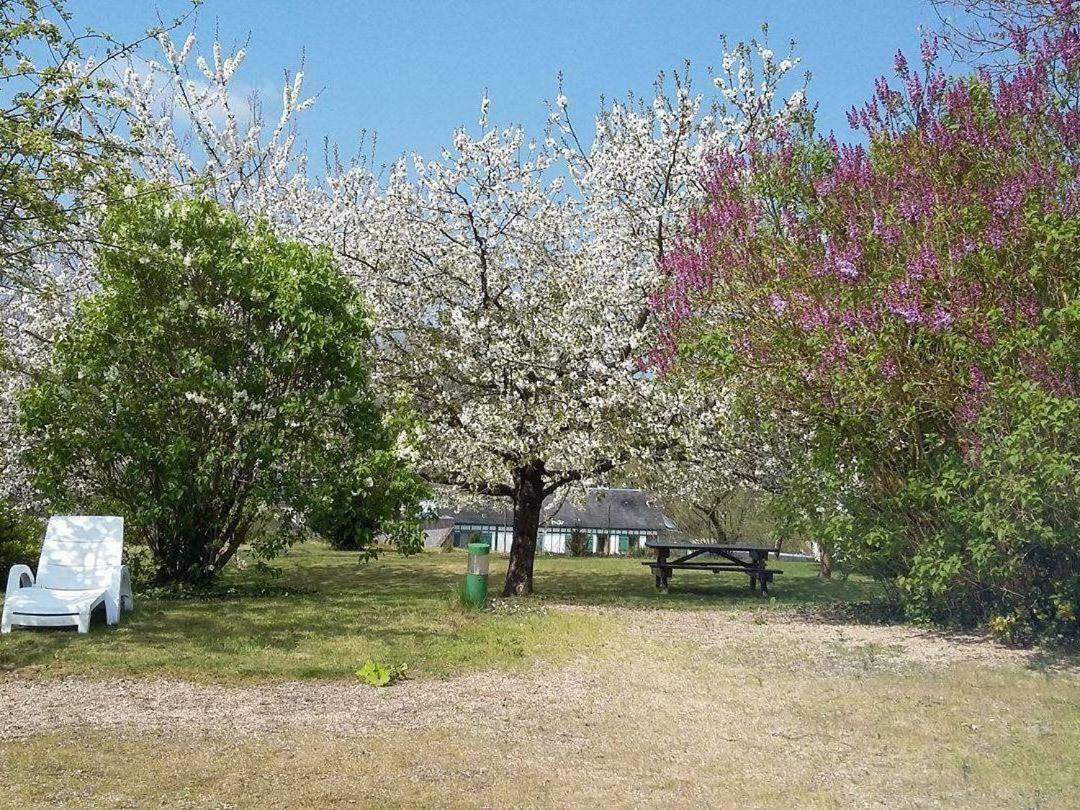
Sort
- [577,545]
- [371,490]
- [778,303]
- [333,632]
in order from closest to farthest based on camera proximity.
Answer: [778,303] → [333,632] → [371,490] → [577,545]

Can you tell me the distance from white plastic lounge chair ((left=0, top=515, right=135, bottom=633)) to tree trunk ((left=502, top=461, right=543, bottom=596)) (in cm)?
545

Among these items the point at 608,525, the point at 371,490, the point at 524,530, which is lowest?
the point at 524,530

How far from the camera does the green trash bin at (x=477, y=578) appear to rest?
37.9 feet

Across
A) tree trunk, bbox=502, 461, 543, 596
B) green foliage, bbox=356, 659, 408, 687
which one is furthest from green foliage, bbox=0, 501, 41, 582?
green foliage, bbox=356, 659, 408, 687

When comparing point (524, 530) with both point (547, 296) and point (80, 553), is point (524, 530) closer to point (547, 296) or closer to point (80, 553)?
point (547, 296)

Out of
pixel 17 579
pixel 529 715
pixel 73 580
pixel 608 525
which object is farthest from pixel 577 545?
pixel 529 715

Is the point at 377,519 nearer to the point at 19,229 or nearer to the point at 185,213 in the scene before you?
the point at 185,213

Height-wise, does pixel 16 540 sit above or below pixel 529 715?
above

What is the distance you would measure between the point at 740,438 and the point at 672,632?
3730mm

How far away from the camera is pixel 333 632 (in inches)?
375

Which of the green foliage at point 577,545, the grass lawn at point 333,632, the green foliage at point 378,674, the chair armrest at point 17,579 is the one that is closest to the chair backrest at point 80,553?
the chair armrest at point 17,579

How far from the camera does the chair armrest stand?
29.6 feet

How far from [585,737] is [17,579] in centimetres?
625

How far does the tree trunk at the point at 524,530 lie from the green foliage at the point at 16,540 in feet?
21.0
